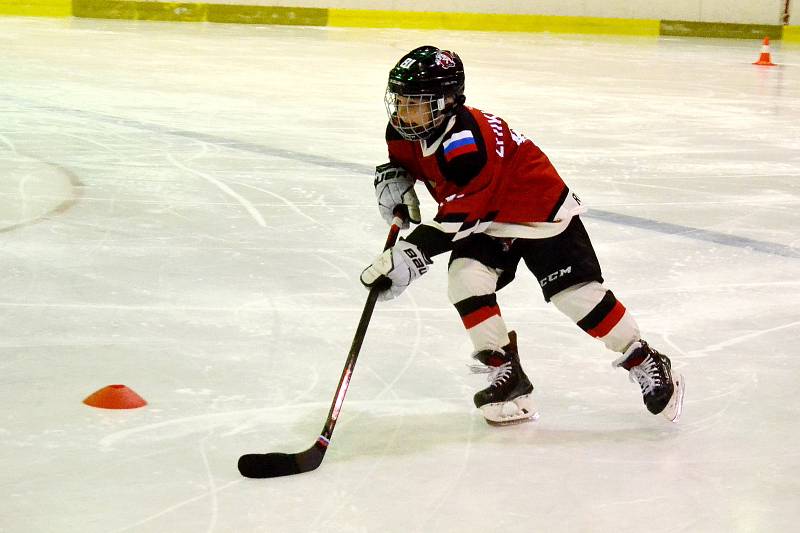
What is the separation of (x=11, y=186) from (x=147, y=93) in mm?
3144

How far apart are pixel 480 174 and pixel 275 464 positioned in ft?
2.32

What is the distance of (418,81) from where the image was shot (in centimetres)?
234

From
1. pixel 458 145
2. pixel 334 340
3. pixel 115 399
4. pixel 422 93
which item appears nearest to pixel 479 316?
pixel 458 145

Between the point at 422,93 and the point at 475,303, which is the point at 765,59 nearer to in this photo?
the point at 475,303

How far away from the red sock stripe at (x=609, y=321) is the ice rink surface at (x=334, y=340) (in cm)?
21

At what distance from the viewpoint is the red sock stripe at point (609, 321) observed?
253 centimetres

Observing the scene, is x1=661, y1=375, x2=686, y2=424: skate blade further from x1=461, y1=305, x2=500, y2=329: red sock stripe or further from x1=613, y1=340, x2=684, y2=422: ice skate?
x1=461, y1=305, x2=500, y2=329: red sock stripe

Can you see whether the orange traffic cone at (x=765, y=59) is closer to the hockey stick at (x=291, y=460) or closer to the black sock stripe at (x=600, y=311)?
the black sock stripe at (x=600, y=311)

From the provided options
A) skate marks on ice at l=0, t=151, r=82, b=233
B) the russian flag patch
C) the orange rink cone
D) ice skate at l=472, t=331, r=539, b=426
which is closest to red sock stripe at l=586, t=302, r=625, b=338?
ice skate at l=472, t=331, r=539, b=426

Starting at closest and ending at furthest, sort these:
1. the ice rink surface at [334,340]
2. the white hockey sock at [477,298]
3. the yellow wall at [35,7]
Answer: the ice rink surface at [334,340]
the white hockey sock at [477,298]
the yellow wall at [35,7]

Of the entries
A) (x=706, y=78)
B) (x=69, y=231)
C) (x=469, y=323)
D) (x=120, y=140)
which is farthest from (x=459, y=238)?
(x=706, y=78)

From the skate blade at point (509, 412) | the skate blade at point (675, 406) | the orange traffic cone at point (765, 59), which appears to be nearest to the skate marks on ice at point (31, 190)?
the skate blade at point (509, 412)

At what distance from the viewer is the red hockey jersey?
2.35 meters

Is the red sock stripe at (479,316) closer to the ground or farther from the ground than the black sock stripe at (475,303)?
closer to the ground
